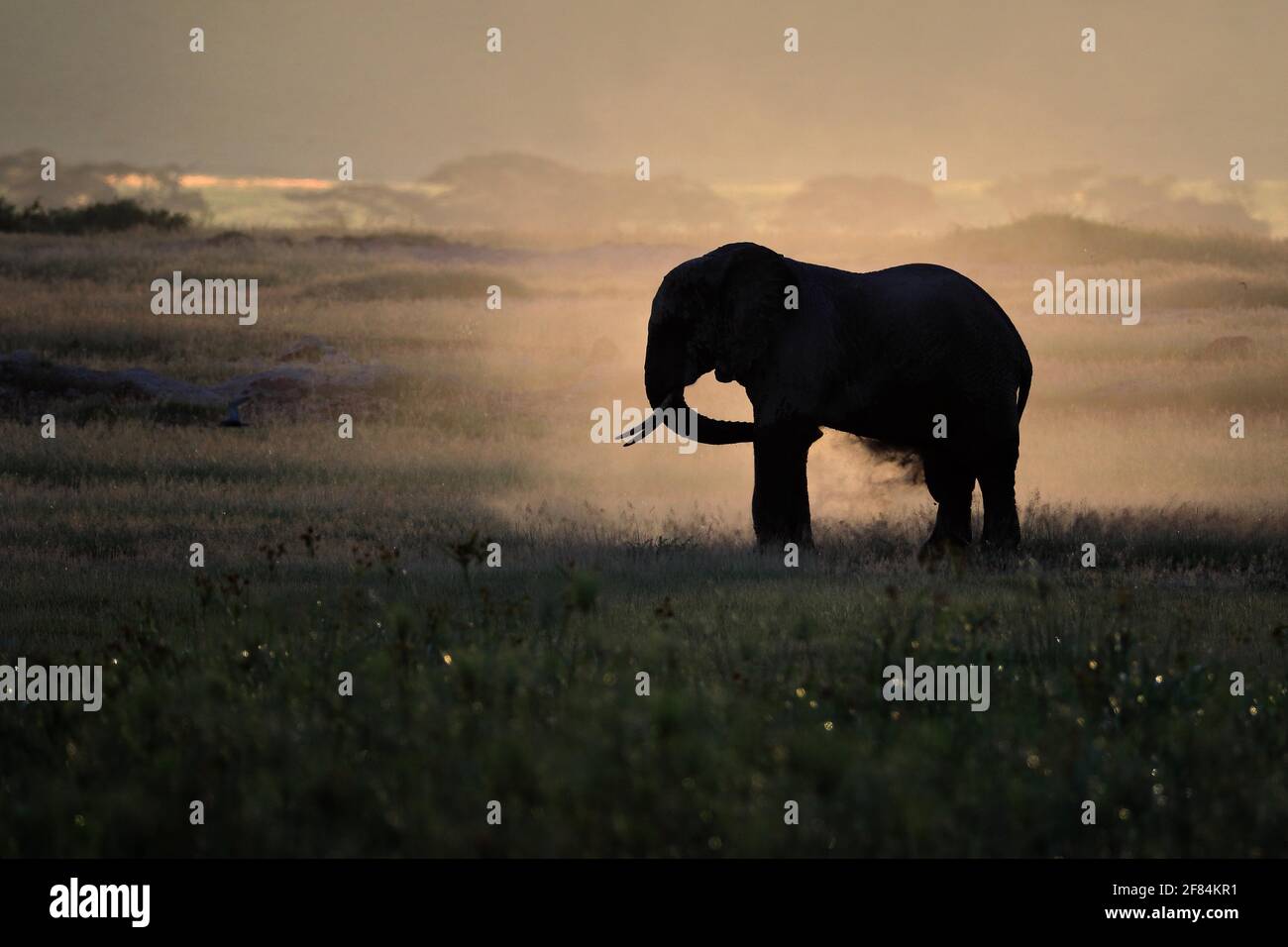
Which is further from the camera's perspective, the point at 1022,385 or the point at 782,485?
the point at 1022,385

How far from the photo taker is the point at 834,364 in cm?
1758

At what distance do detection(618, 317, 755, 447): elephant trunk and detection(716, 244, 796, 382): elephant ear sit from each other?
65cm

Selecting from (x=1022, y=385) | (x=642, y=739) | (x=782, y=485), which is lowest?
(x=642, y=739)

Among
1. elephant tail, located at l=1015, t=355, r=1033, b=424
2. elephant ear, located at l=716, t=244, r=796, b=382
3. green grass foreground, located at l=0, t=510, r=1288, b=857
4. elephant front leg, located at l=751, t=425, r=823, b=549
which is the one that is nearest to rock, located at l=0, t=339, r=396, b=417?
elephant ear, located at l=716, t=244, r=796, b=382

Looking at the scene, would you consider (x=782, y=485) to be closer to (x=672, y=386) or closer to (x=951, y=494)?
(x=672, y=386)

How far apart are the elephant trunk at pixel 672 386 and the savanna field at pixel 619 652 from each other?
1.14 meters

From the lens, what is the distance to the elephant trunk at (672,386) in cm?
1845

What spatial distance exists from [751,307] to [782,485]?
177 centimetres

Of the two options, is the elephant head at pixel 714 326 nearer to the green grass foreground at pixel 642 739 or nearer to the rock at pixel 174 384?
the green grass foreground at pixel 642 739

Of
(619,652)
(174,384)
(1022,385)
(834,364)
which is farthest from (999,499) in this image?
(174,384)

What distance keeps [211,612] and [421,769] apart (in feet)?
19.0

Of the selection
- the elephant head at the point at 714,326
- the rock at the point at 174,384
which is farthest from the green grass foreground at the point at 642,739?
the rock at the point at 174,384

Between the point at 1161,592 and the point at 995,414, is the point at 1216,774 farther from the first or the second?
the point at 995,414
